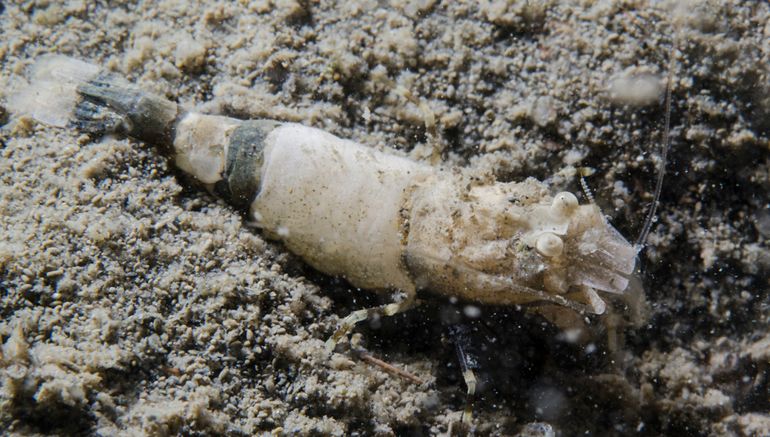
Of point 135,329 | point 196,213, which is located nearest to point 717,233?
point 196,213

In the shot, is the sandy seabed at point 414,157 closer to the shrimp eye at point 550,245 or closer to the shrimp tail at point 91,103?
the shrimp tail at point 91,103

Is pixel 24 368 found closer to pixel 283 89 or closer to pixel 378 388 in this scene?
pixel 378 388

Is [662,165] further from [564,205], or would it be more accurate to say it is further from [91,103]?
[91,103]

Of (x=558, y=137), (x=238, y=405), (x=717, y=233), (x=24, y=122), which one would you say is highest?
(x=24, y=122)

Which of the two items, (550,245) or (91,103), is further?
(91,103)

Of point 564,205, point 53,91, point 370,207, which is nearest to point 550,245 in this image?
point 564,205

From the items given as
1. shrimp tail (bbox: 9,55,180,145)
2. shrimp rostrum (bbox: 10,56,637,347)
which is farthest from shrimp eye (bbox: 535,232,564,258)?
shrimp tail (bbox: 9,55,180,145)
